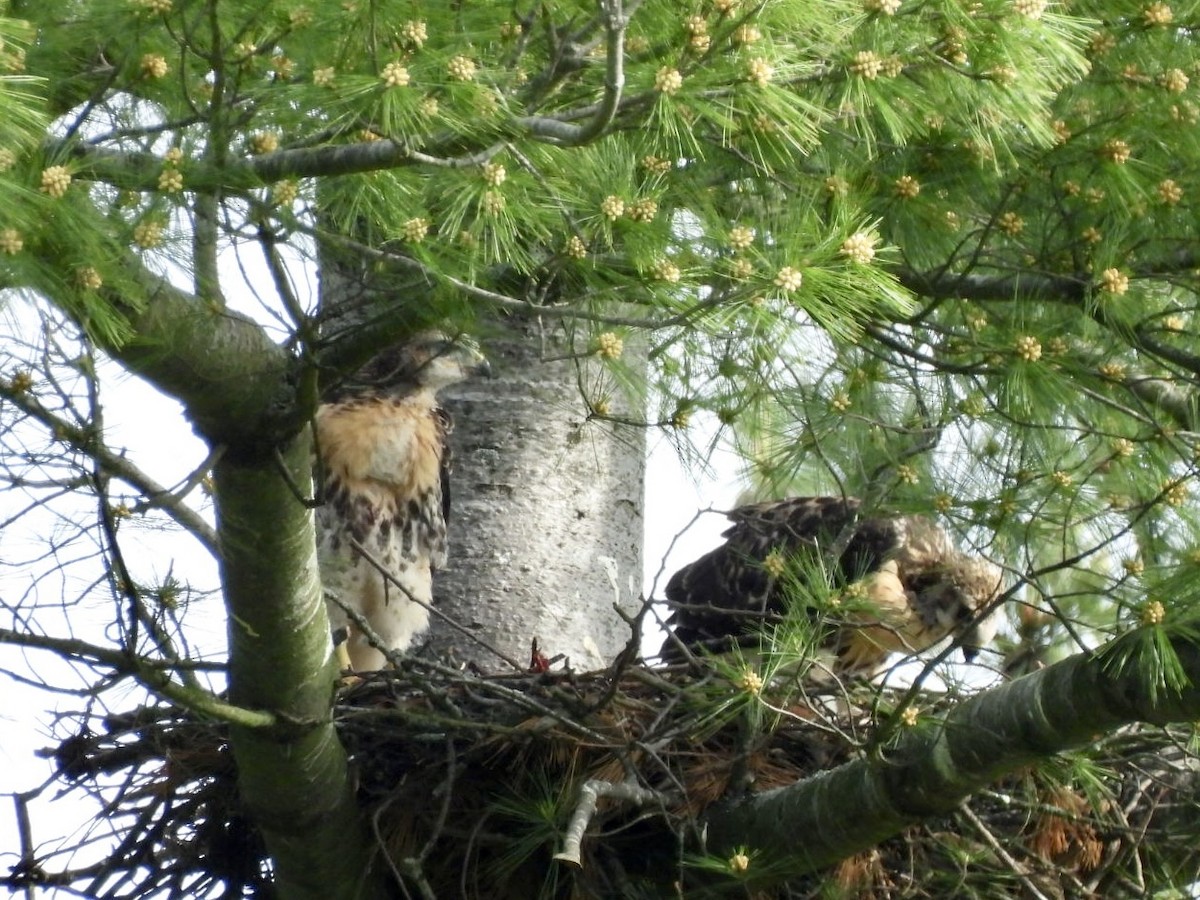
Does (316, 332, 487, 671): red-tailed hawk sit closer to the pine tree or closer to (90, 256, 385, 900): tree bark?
the pine tree

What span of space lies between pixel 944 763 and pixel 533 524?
92.7 inches

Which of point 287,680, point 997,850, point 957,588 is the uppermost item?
point 957,588

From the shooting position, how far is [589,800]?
12.6 ft

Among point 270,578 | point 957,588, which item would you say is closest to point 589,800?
point 270,578

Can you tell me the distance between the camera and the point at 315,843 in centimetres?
431

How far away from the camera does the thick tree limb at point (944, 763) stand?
131 inches

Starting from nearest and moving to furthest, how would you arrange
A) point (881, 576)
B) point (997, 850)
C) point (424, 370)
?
point (997, 850) < point (881, 576) < point (424, 370)

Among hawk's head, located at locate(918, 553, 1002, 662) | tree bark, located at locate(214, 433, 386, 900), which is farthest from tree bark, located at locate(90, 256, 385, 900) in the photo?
hawk's head, located at locate(918, 553, 1002, 662)

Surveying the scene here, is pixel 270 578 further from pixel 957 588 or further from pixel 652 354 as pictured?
pixel 957 588

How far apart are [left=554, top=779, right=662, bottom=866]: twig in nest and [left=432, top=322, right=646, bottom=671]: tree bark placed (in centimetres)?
151

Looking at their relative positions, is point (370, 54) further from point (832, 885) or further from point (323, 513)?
point (323, 513)

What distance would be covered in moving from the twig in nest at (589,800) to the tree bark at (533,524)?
4.94 ft

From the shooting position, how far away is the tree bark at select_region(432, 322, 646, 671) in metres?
5.81

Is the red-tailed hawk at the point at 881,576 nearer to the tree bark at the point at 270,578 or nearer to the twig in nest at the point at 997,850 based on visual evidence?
the twig in nest at the point at 997,850
